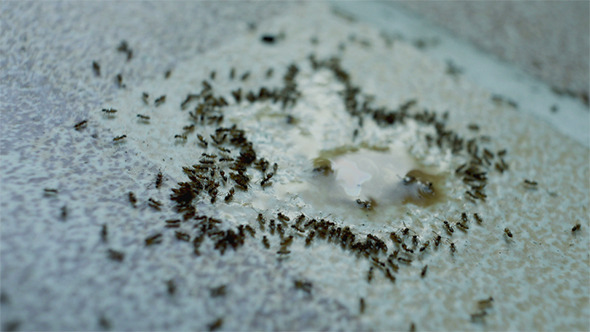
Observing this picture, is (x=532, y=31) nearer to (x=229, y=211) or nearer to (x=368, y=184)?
(x=368, y=184)

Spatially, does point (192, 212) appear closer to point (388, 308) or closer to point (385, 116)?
point (388, 308)

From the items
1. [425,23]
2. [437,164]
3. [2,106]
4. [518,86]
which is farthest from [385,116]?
[2,106]

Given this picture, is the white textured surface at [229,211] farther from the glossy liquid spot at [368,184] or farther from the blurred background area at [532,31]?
the blurred background area at [532,31]

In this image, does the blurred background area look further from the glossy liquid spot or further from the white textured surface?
the glossy liquid spot

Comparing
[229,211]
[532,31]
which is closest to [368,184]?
[229,211]

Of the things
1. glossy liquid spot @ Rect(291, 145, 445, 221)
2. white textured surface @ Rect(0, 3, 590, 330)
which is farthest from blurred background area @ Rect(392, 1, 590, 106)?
glossy liquid spot @ Rect(291, 145, 445, 221)
